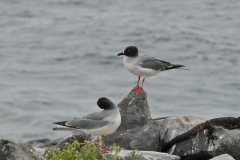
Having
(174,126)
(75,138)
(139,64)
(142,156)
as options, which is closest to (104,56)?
(139,64)

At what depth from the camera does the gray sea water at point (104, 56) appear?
97.4 feet

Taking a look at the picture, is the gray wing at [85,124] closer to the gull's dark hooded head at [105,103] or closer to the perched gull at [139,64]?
the gull's dark hooded head at [105,103]

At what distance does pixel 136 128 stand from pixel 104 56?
2544cm

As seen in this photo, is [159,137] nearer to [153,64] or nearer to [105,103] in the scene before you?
[153,64]

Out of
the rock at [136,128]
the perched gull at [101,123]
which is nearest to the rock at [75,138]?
the rock at [136,128]

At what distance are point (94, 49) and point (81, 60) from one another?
106 inches

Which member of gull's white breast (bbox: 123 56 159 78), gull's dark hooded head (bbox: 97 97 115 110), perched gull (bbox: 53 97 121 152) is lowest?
perched gull (bbox: 53 97 121 152)

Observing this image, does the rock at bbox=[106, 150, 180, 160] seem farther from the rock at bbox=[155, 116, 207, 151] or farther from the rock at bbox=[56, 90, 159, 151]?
the rock at bbox=[155, 116, 207, 151]

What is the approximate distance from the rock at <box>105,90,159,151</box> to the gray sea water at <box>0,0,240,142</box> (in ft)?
41.1

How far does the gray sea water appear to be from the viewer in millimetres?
29688

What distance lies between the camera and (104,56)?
38.5 metres

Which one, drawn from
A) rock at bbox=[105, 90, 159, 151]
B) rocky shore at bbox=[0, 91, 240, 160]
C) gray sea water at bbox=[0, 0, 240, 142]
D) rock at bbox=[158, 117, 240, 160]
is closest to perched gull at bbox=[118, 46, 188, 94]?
rock at bbox=[105, 90, 159, 151]

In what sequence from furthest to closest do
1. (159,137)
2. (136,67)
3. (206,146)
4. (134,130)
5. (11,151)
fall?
(136,67) < (159,137) < (134,130) < (206,146) < (11,151)

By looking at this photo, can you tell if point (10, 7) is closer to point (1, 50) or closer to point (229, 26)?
point (1, 50)
